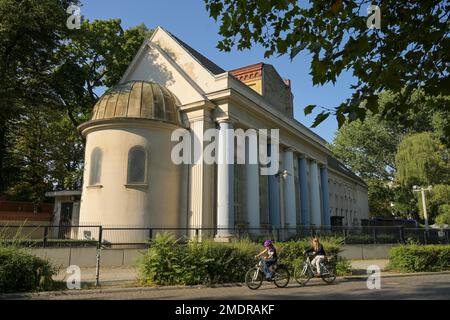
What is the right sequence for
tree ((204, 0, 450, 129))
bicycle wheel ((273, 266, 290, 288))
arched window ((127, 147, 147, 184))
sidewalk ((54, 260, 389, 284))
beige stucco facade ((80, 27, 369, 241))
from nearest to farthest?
tree ((204, 0, 450, 129)) → bicycle wheel ((273, 266, 290, 288)) → sidewalk ((54, 260, 389, 284)) → beige stucco facade ((80, 27, 369, 241)) → arched window ((127, 147, 147, 184))

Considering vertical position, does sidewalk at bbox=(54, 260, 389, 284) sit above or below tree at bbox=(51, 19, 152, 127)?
below

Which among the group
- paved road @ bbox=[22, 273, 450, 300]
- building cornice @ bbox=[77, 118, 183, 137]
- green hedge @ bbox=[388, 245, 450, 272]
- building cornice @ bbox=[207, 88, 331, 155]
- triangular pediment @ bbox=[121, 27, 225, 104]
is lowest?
paved road @ bbox=[22, 273, 450, 300]

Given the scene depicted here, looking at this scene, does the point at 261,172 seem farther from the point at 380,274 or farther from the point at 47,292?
the point at 47,292

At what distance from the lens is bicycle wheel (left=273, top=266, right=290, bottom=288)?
12836 mm

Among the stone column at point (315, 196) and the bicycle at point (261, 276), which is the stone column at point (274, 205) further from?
the bicycle at point (261, 276)

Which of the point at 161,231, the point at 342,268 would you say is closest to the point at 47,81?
the point at 161,231

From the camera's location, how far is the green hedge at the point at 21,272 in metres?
10.2

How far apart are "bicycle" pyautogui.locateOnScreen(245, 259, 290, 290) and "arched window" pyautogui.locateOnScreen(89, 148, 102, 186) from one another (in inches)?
487

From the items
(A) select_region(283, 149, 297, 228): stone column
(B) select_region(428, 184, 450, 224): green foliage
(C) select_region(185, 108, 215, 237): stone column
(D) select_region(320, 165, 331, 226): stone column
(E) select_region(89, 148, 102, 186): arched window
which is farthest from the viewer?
(D) select_region(320, 165, 331, 226): stone column

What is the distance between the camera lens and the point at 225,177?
22.4m

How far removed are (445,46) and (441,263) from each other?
16311 mm

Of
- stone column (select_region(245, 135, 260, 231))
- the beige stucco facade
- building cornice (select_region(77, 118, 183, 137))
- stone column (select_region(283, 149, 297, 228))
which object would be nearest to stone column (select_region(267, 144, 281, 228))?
the beige stucco facade

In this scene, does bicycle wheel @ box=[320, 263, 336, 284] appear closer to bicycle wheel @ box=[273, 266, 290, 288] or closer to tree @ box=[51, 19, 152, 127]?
bicycle wheel @ box=[273, 266, 290, 288]

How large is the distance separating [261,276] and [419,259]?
9391 mm
